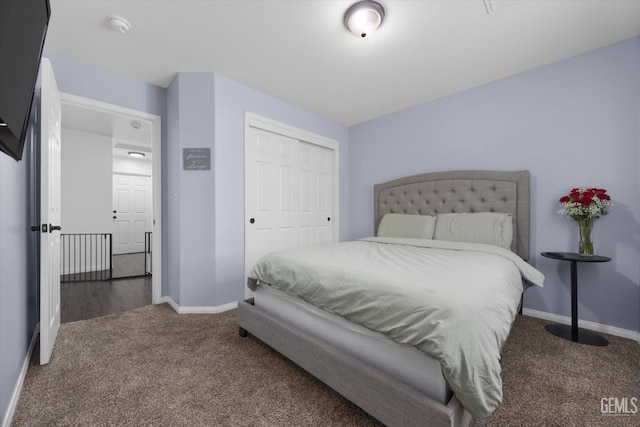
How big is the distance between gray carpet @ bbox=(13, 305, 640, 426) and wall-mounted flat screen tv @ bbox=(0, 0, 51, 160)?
1.32m

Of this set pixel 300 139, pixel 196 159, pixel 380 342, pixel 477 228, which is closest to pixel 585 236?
pixel 477 228

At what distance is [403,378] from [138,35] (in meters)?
2.98

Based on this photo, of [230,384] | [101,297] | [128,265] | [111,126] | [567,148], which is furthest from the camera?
[128,265]

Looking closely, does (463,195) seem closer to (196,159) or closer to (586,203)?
(586,203)

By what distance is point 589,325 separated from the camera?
2.34 metres

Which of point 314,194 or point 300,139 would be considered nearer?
point 300,139

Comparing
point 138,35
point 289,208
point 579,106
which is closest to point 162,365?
point 289,208

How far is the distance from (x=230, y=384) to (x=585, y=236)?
290 cm

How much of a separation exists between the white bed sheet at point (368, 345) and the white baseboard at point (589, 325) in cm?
220

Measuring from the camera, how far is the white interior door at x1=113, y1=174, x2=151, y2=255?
6492 mm

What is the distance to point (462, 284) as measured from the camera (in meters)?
1.27

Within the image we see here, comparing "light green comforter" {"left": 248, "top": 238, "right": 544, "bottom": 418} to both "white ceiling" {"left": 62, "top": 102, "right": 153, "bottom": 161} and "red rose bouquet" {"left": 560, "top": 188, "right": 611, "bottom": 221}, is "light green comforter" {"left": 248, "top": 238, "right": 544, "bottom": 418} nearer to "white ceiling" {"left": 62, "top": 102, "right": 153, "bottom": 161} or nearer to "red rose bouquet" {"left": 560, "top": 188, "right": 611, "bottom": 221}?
"red rose bouquet" {"left": 560, "top": 188, "right": 611, "bottom": 221}

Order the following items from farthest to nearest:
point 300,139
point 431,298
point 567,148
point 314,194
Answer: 1. point 314,194
2. point 300,139
3. point 567,148
4. point 431,298

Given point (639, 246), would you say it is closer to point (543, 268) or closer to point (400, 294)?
point (543, 268)
